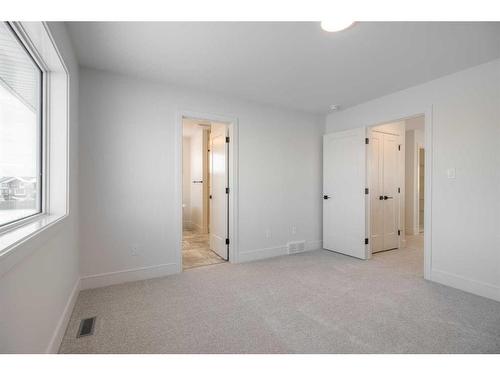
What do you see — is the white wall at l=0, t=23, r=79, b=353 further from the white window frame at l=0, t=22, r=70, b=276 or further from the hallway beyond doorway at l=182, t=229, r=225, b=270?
the hallway beyond doorway at l=182, t=229, r=225, b=270

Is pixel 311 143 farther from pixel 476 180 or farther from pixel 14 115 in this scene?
pixel 14 115

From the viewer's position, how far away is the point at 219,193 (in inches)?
152

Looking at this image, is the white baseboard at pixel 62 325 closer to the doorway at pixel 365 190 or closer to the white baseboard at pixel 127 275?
the white baseboard at pixel 127 275

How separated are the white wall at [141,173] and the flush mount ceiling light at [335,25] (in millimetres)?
1787

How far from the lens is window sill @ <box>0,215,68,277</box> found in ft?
3.01

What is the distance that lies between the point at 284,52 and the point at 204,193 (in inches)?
153

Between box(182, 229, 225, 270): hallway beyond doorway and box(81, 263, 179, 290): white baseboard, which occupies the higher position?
box(81, 263, 179, 290): white baseboard

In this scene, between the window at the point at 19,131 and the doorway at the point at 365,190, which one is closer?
the window at the point at 19,131

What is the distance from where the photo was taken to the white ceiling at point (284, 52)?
1989mm

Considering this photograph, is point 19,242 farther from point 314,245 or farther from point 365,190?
point 314,245

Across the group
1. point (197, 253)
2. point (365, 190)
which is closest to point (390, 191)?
point (365, 190)

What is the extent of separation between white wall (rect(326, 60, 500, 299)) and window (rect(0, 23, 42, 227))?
3800 mm

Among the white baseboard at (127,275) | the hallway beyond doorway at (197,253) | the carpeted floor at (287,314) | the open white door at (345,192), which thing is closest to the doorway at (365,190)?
the open white door at (345,192)

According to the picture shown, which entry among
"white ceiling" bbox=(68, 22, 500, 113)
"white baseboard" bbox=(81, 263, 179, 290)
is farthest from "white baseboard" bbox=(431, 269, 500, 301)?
"white baseboard" bbox=(81, 263, 179, 290)
